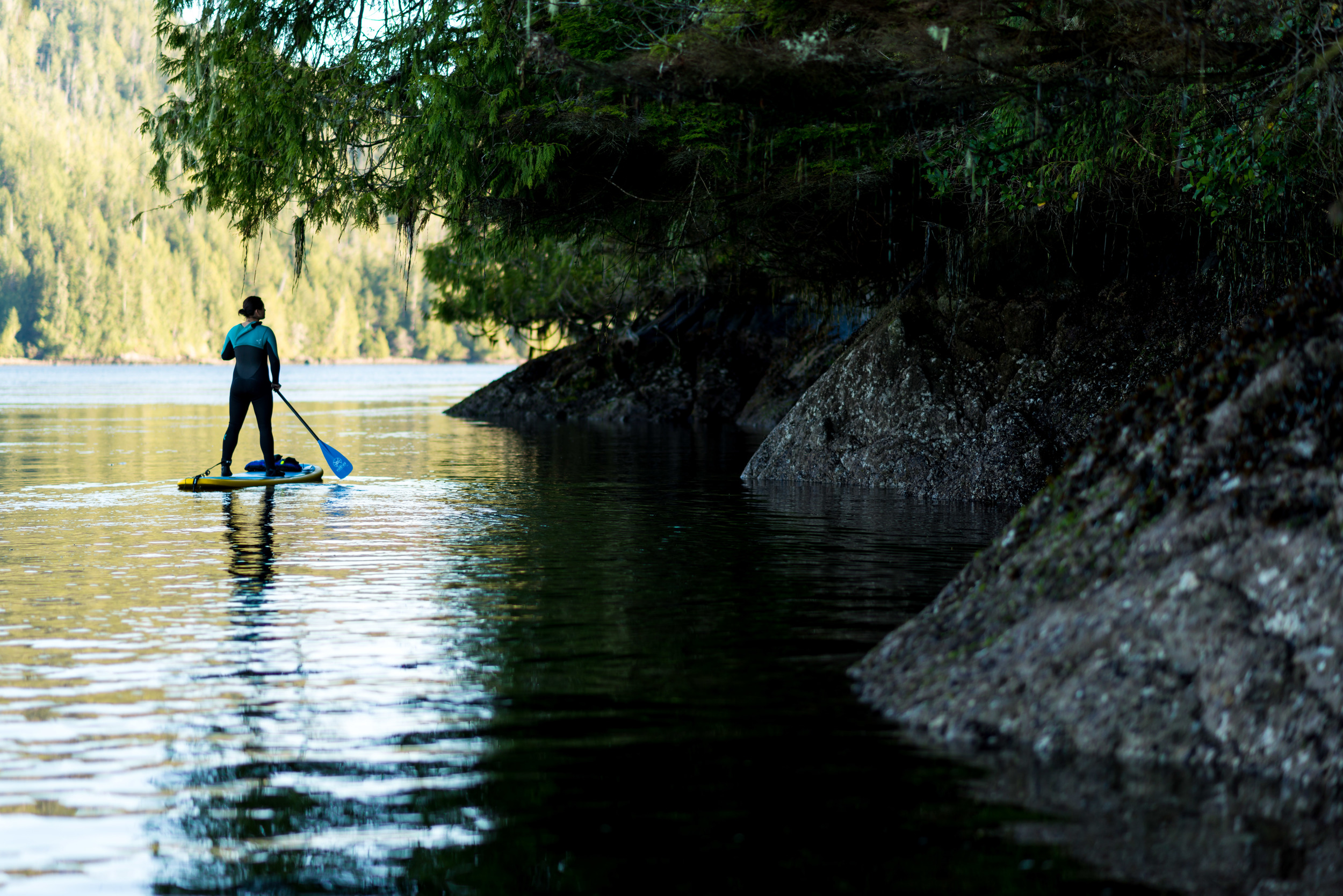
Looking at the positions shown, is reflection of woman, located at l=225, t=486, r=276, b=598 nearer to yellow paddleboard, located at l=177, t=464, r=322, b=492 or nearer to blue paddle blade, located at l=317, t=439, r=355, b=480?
yellow paddleboard, located at l=177, t=464, r=322, b=492

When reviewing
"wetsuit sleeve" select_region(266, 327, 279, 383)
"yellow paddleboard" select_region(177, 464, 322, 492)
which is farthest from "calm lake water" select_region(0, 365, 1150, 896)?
"wetsuit sleeve" select_region(266, 327, 279, 383)

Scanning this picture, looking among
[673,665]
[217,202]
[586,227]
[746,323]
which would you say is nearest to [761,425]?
[746,323]

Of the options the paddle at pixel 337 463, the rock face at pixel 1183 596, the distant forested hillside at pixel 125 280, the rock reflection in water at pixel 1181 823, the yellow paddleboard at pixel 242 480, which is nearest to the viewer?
the rock reflection in water at pixel 1181 823

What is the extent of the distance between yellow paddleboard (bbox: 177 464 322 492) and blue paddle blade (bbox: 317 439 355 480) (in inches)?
8.6

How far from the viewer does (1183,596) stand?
6105mm

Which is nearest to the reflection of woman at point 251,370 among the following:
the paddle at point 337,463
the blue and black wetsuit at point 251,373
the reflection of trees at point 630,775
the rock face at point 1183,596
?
the blue and black wetsuit at point 251,373

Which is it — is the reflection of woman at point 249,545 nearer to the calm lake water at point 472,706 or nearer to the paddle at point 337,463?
the calm lake water at point 472,706

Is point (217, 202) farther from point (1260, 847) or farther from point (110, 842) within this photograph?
point (1260, 847)

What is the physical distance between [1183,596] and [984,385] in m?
12.3

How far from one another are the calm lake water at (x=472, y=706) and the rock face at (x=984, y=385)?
2094 millimetres

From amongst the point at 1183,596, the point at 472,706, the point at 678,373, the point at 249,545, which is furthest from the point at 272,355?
the point at 678,373

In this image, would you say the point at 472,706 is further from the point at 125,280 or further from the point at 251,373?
the point at 125,280

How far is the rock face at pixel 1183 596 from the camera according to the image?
5758 millimetres

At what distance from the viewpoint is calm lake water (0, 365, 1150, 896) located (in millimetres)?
4973
